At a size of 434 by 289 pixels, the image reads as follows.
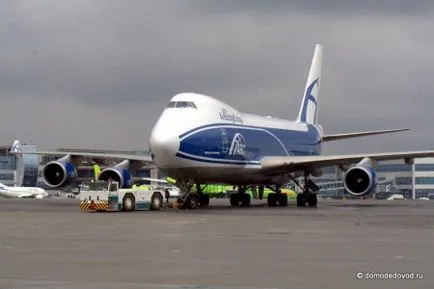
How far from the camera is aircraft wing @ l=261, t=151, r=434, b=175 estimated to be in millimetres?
47938

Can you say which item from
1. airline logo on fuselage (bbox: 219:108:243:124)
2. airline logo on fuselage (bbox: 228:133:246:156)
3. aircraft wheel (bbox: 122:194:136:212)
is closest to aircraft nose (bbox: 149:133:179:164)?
aircraft wheel (bbox: 122:194:136:212)

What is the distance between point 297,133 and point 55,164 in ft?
57.1

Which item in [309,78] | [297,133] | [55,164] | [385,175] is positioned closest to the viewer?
[55,164]

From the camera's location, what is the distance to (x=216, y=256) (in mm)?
17469

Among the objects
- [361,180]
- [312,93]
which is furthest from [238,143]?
[312,93]

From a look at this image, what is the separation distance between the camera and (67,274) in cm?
1422

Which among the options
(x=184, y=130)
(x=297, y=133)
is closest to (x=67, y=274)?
(x=184, y=130)

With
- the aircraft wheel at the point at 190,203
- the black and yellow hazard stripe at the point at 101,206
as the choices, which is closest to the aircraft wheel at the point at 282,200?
the aircraft wheel at the point at 190,203

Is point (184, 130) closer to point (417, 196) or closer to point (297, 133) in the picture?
point (297, 133)

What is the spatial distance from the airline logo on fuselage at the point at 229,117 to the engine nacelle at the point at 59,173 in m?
9.94

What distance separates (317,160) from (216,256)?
31.7 meters

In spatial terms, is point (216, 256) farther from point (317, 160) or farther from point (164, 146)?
point (317, 160)

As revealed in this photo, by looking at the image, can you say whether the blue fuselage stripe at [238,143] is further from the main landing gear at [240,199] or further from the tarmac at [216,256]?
the tarmac at [216,256]

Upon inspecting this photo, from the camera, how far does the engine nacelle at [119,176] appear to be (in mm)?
49312
